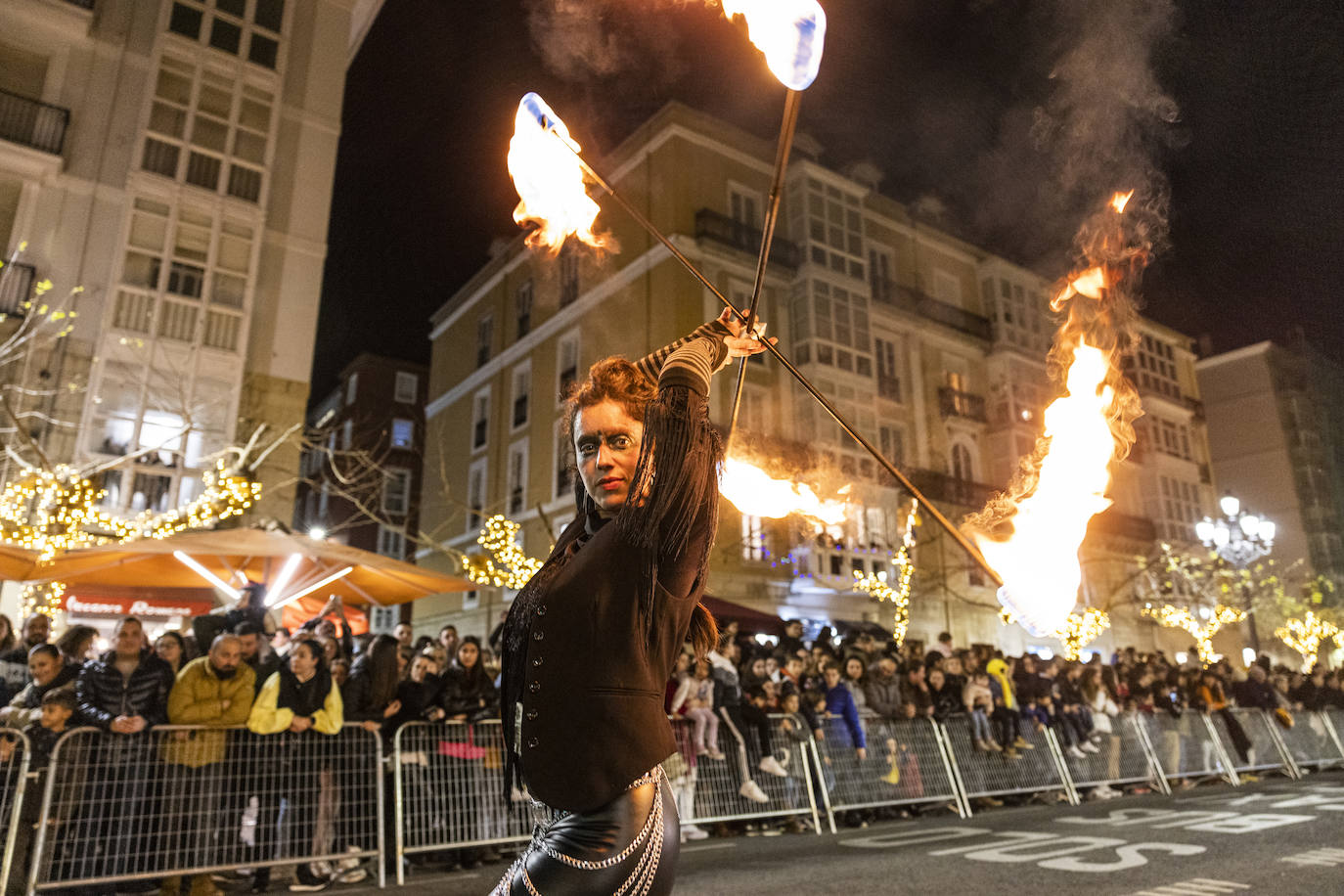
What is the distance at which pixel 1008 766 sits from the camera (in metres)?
10.8

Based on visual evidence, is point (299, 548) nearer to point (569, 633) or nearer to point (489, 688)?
point (489, 688)

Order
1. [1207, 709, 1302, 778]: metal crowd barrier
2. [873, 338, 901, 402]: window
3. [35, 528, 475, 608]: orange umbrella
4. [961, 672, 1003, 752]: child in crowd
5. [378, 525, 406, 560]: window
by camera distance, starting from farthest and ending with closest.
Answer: [378, 525, 406, 560]: window < [873, 338, 901, 402]: window < [1207, 709, 1302, 778]: metal crowd barrier < [961, 672, 1003, 752]: child in crowd < [35, 528, 475, 608]: orange umbrella

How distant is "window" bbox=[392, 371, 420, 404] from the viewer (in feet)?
135

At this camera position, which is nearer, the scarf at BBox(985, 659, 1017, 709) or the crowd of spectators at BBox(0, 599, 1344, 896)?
the crowd of spectators at BBox(0, 599, 1344, 896)

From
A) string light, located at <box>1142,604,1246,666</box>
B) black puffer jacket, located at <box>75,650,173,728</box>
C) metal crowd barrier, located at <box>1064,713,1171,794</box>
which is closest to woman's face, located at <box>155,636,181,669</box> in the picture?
black puffer jacket, located at <box>75,650,173,728</box>

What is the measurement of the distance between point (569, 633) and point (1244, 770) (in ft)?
50.9

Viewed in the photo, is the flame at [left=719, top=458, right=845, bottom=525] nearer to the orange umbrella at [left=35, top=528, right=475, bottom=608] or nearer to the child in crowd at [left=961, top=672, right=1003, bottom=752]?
the orange umbrella at [left=35, top=528, right=475, bottom=608]

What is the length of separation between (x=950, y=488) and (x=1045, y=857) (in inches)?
874

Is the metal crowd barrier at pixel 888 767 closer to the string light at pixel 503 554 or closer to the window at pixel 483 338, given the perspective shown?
the string light at pixel 503 554

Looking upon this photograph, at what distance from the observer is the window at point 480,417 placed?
31144 millimetres

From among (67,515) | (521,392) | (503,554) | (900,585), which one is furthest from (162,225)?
(900,585)

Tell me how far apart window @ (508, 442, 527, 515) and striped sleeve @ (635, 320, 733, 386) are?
83.4ft

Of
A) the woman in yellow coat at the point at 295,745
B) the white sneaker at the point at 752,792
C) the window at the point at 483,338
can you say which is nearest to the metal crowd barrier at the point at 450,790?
the woman in yellow coat at the point at 295,745

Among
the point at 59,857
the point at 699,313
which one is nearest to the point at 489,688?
the point at 59,857
